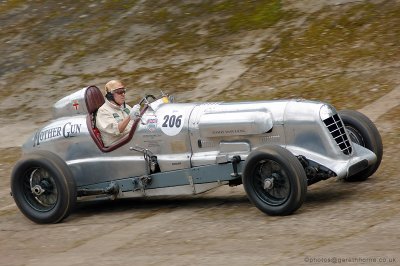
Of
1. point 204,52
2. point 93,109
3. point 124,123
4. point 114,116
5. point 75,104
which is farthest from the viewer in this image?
point 204,52

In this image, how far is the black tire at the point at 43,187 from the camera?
34.2ft

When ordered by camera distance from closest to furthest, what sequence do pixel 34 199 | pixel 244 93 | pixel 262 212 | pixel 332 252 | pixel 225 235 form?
1. pixel 332 252
2. pixel 225 235
3. pixel 262 212
4. pixel 34 199
5. pixel 244 93

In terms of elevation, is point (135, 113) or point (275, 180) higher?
point (135, 113)

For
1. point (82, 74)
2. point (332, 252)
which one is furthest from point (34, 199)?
point (82, 74)

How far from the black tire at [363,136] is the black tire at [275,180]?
1539 millimetres

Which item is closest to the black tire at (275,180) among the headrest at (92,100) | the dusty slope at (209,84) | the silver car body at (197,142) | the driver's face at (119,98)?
the dusty slope at (209,84)

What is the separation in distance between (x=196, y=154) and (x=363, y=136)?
1.95m

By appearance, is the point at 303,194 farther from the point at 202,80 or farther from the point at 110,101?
the point at 202,80

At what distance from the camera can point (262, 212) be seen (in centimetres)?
969

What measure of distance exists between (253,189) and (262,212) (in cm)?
28

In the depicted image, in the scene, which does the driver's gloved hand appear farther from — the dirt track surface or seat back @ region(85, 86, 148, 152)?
the dirt track surface

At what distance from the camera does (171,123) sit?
1037 cm

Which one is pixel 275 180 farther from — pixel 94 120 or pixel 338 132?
pixel 94 120

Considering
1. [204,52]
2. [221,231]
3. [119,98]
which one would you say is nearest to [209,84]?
[204,52]
